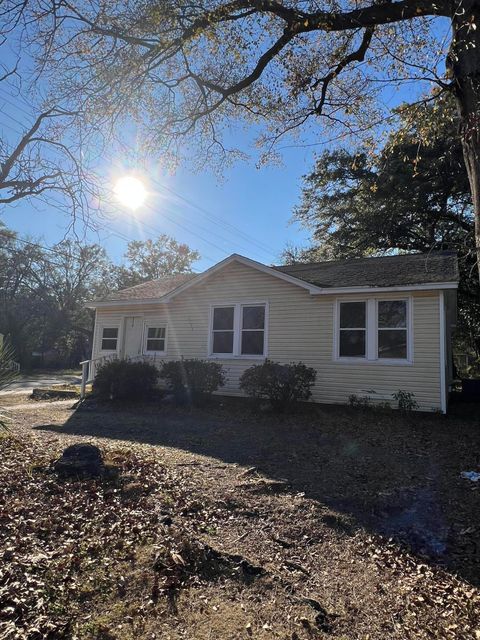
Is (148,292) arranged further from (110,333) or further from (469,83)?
(469,83)

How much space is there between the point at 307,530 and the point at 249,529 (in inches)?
23.2

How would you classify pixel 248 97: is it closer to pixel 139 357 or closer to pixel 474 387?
pixel 139 357

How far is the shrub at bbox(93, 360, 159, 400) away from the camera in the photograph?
12.6m

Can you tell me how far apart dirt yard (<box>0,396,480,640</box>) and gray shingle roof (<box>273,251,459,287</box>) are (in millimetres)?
4531

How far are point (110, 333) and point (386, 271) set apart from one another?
10589 mm

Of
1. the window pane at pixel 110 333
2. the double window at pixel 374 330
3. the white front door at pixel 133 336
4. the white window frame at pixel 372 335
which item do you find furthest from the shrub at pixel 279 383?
the window pane at pixel 110 333

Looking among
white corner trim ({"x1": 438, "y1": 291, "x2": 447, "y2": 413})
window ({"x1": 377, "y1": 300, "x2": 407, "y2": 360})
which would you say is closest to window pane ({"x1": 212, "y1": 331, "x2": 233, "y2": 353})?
window ({"x1": 377, "y1": 300, "x2": 407, "y2": 360})

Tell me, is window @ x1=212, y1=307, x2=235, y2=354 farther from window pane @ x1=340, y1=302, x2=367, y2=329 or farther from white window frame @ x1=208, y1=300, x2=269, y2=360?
window pane @ x1=340, y1=302, x2=367, y2=329

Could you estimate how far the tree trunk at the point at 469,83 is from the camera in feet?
13.5

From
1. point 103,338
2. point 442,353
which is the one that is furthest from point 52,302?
point 442,353

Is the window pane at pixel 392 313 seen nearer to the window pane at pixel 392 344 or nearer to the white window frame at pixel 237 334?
the window pane at pixel 392 344

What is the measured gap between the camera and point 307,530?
429cm

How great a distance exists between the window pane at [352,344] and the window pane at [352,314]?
0.20 m

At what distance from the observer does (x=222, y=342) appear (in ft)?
44.5
